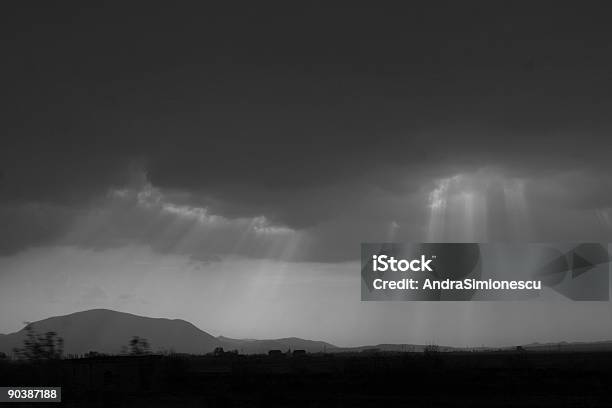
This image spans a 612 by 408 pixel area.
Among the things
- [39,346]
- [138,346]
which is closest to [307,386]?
[138,346]

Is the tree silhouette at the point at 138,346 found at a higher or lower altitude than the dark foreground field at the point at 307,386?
higher

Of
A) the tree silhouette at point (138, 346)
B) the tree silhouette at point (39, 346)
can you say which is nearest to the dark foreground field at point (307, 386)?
the tree silhouette at point (39, 346)

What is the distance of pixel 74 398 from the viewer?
33.2 m

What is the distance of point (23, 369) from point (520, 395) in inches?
1010

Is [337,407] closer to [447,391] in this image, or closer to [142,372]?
[447,391]

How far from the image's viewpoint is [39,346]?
105 feet

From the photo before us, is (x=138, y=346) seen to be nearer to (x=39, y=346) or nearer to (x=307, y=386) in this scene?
(x=39, y=346)

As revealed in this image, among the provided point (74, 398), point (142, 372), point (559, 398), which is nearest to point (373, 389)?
point (559, 398)

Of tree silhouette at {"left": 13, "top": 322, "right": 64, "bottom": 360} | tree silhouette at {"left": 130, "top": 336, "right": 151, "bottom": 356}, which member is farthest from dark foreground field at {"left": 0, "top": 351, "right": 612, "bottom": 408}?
tree silhouette at {"left": 130, "top": 336, "right": 151, "bottom": 356}

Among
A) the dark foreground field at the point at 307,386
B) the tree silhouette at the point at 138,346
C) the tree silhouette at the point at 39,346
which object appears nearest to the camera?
the tree silhouette at the point at 39,346

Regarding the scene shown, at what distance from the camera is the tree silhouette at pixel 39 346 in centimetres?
3156

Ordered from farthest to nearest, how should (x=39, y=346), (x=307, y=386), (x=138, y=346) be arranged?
(x=307, y=386)
(x=138, y=346)
(x=39, y=346)

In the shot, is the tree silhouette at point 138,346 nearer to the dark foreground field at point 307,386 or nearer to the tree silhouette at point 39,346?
the dark foreground field at point 307,386

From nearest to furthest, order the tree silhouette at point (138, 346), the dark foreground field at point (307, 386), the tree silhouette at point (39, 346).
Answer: the tree silhouette at point (39, 346) → the dark foreground field at point (307, 386) → the tree silhouette at point (138, 346)
